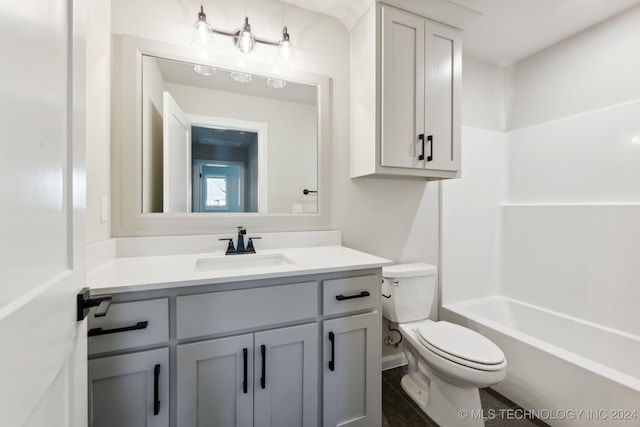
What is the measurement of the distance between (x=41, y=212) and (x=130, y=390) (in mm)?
773

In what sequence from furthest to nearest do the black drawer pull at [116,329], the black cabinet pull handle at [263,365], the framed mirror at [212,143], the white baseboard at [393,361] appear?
the white baseboard at [393,361] → the framed mirror at [212,143] → the black cabinet pull handle at [263,365] → the black drawer pull at [116,329]

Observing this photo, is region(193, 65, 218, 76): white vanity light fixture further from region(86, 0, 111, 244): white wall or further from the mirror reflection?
region(86, 0, 111, 244): white wall

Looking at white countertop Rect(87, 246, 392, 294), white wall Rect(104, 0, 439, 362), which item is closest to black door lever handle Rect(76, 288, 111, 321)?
white countertop Rect(87, 246, 392, 294)

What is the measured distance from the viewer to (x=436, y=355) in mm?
1348

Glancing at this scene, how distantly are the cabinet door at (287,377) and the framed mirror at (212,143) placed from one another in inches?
27.2

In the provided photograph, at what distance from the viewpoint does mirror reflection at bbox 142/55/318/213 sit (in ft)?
4.55

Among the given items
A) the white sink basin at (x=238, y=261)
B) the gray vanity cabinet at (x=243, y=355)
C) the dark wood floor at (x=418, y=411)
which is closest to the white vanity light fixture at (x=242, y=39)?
the white sink basin at (x=238, y=261)

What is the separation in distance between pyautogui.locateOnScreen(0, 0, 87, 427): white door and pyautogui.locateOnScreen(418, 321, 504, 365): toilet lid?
56.5 inches

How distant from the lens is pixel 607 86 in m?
1.78

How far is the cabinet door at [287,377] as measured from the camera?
3.46 feet

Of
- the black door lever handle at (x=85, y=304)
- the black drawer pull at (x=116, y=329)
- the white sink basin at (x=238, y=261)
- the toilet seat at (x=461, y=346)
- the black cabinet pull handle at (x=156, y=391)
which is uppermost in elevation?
the black door lever handle at (x=85, y=304)

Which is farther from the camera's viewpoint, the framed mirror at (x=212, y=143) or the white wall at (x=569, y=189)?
the white wall at (x=569, y=189)

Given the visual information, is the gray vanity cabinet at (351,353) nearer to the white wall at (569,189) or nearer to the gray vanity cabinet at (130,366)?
the gray vanity cabinet at (130,366)

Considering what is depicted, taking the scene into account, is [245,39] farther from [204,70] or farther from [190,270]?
[190,270]
